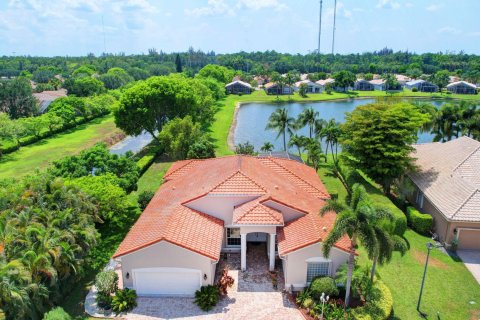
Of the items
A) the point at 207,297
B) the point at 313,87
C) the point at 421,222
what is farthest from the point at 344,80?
the point at 207,297

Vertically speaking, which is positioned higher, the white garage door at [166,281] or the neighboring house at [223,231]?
the neighboring house at [223,231]

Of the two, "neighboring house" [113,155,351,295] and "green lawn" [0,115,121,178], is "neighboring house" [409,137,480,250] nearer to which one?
"neighboring house" [113,155,351,295]

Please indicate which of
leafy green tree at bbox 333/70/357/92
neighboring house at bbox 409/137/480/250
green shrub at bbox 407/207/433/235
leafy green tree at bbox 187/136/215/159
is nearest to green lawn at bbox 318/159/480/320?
green shrub at bbox 407/207/433/235

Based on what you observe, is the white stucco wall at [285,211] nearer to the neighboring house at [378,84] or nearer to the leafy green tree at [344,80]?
the leafy green tree at [344,80]

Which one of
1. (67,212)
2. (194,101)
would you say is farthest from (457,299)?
(194,101)

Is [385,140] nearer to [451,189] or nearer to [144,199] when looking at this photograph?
[451,189]

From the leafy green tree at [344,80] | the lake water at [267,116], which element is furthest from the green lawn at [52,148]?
the leafy green tree at [344,80]

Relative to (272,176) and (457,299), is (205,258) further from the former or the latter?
(457,299)
